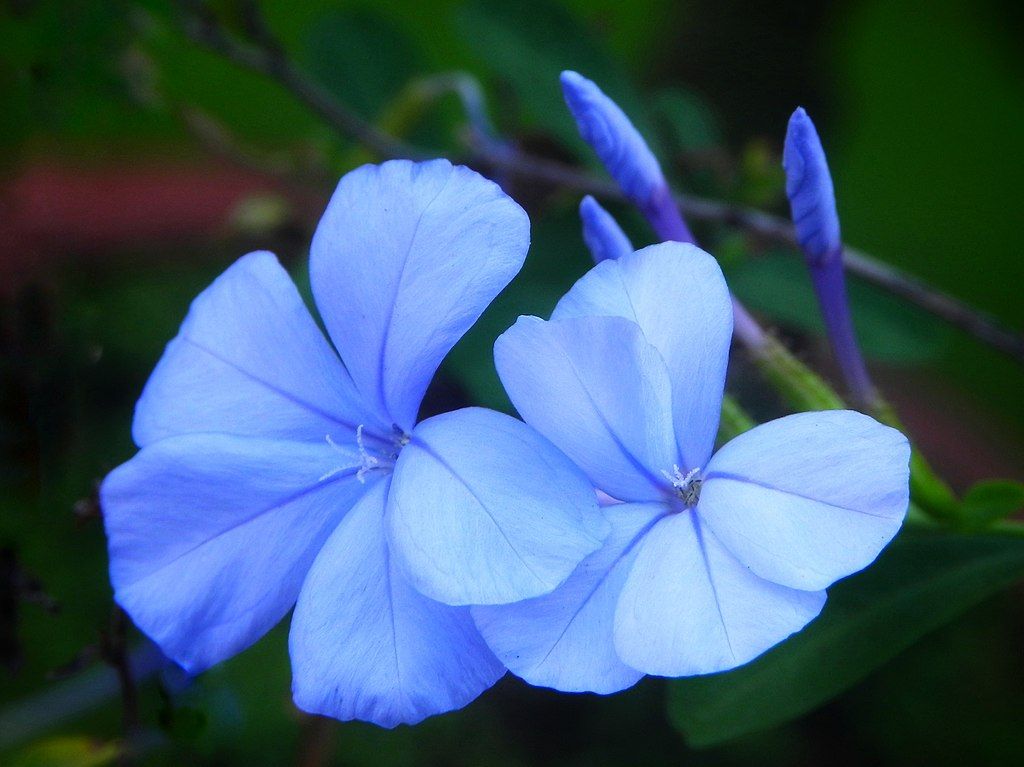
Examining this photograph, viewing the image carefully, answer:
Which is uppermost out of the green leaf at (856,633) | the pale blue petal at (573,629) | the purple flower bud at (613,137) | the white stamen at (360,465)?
the purple flower bud at (613,137)

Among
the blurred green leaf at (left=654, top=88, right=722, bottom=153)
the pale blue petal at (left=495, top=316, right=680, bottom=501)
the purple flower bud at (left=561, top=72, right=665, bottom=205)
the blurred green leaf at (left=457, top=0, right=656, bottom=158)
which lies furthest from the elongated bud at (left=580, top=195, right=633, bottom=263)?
the blurred green leaf at (left=654, top=88, right=722, bottom=153)

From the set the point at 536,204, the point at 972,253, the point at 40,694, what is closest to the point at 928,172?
the point at 972,253

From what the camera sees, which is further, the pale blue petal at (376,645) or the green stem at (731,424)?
the green stem at (731,424)

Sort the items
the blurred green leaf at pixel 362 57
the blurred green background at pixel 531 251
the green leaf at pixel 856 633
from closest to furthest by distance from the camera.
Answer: the green leaf at pixel 856 633, the blurred green background at pixel 531 251, the blurred green leaf at pixel 362 57

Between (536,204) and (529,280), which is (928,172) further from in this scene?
(529,280)

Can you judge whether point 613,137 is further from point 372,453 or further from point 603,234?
point 372,453

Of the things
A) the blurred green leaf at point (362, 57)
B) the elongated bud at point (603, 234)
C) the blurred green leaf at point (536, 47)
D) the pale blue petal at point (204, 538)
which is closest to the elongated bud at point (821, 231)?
the elongated bud at point (603, 234)

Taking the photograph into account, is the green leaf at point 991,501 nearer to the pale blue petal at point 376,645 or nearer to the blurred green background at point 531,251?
the blurred green background at point 531,251

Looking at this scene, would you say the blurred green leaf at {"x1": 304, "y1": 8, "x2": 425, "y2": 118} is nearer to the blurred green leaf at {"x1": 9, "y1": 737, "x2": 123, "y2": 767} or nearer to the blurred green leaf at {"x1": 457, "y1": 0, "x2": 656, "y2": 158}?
the blurred green leaf at {"x1": 457, "y1": 0, "x2": 656, "y2": 158}
